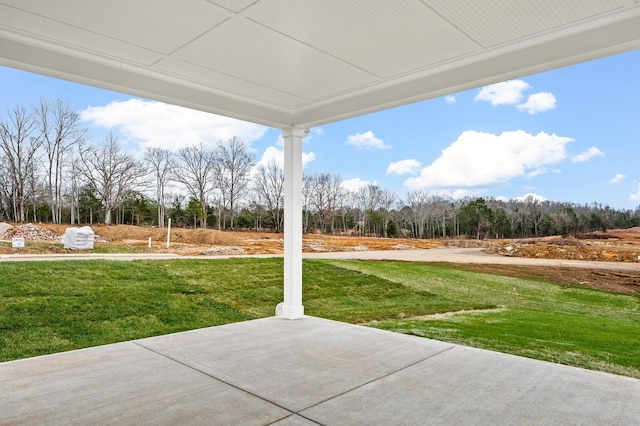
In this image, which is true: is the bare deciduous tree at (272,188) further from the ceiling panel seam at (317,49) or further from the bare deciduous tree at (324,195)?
the ceiling panel seam at (317,49)

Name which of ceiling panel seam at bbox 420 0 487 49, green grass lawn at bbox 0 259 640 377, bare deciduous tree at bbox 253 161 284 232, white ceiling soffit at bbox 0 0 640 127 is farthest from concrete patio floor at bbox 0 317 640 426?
bare deciduous tree at bbox 253 161 284 232

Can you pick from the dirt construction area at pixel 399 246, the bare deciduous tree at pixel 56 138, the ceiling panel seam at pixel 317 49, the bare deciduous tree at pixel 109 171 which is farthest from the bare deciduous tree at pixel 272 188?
the ceiling panel seam at pixel 317 49

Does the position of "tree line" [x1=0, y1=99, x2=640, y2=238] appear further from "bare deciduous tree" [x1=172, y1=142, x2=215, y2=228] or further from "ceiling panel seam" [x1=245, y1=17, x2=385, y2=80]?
"ceiling panel seam" [x1=245, y1=17, x2=385, y2=80]

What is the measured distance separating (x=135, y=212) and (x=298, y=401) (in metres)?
4.78

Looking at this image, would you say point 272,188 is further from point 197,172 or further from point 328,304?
point 328,304

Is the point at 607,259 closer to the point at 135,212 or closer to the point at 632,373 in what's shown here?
the point at 632,373

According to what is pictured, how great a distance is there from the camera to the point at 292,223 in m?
5.13

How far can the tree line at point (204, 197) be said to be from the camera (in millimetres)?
5633

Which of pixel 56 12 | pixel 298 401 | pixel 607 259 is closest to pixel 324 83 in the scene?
pixel 56 12

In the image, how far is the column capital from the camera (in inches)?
198

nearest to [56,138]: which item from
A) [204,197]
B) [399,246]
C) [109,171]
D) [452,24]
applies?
[109,171]

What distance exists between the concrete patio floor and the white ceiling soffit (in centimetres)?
223

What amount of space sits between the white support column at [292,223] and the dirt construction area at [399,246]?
8.12 ft

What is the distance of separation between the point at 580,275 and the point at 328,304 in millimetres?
4109
